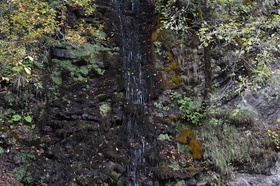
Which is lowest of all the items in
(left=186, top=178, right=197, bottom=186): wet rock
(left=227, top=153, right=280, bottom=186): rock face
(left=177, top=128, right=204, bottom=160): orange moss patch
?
(left=186, top=178, right=197, bottom=186): wet rock

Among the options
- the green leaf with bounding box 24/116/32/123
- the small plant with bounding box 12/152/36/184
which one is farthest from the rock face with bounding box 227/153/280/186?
the green leaf with bounding box 24/116/32/123

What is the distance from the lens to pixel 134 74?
855cm

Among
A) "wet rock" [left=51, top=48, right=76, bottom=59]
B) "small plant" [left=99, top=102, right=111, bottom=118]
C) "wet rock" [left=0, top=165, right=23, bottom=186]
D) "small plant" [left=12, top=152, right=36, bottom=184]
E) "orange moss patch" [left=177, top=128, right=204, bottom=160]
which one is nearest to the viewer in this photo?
"wet rock" [left=0, top=165, right=23, bottom=186]

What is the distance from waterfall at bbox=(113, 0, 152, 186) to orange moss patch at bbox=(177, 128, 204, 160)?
3.81 feet

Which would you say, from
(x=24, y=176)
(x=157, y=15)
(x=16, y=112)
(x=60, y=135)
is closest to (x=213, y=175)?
(x=60, y=135)

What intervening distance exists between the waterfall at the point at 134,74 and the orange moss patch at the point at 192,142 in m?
1.16

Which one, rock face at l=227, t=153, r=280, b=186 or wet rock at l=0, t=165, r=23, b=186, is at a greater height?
wet rock at l=0, t=165, r=23, b=186

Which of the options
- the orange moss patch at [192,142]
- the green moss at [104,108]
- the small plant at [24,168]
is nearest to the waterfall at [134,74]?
the green moss at [104,108]

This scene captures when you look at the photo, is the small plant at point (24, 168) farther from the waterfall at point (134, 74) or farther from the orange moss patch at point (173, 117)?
the orange moss patch at point (173, 117)

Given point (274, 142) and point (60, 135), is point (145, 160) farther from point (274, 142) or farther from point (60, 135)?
point (274, 142)

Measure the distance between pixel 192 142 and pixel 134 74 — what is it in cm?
309

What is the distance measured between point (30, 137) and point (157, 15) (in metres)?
7.14

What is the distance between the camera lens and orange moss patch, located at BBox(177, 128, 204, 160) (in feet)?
22.5

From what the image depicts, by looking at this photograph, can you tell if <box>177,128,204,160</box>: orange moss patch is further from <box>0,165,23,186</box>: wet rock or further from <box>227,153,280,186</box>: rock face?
<box>0,165,23,186</box>: wet rock
